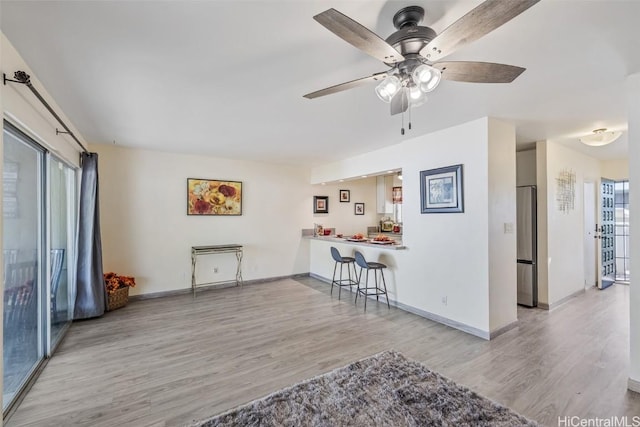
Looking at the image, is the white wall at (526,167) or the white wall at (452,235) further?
the white wall at (526,167)

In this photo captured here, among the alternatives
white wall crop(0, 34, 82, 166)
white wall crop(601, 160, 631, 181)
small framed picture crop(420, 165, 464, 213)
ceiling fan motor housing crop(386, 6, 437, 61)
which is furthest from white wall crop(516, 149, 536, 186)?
white wall crop(0, 34, 82, 166)

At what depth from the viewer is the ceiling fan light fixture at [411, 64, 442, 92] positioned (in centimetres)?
150

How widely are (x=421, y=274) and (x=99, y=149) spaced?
5.18 m

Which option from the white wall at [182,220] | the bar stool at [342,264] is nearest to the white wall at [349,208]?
the white wall at [182,220]

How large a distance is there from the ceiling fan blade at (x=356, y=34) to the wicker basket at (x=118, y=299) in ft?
14.8

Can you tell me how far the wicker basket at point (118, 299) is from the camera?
13.0 ft

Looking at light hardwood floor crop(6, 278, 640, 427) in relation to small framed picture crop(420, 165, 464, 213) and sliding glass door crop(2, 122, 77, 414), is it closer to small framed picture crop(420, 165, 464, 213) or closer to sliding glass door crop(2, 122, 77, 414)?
sliding glass door crop(2, 122, 77, 414)

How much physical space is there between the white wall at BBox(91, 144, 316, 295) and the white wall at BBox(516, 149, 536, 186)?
4.07 meters

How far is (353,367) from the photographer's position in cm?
250

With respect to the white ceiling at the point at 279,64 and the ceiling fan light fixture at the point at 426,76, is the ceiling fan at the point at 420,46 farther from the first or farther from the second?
the white ceiling at the point at 279,64

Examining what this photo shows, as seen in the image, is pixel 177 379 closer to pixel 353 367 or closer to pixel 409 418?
pixel 353 367

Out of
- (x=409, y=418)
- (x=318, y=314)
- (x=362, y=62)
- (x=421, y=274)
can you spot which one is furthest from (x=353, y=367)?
(x=362, y=62)

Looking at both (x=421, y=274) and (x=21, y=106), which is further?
(x=421, y=274)

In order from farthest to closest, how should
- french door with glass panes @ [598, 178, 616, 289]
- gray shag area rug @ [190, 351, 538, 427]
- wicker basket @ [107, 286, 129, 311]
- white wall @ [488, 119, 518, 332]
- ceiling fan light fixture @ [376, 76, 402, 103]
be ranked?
french door with glass panes @ [598, 178, 616, 289] < wicker basket @ [107, 286, 129, 311] < white wall @ [488, 119, 518, 332] < gray shag area rug @ [190, 351, 538, 427] < ceiling fan light fixture @ [376, 76, 402, 103]
